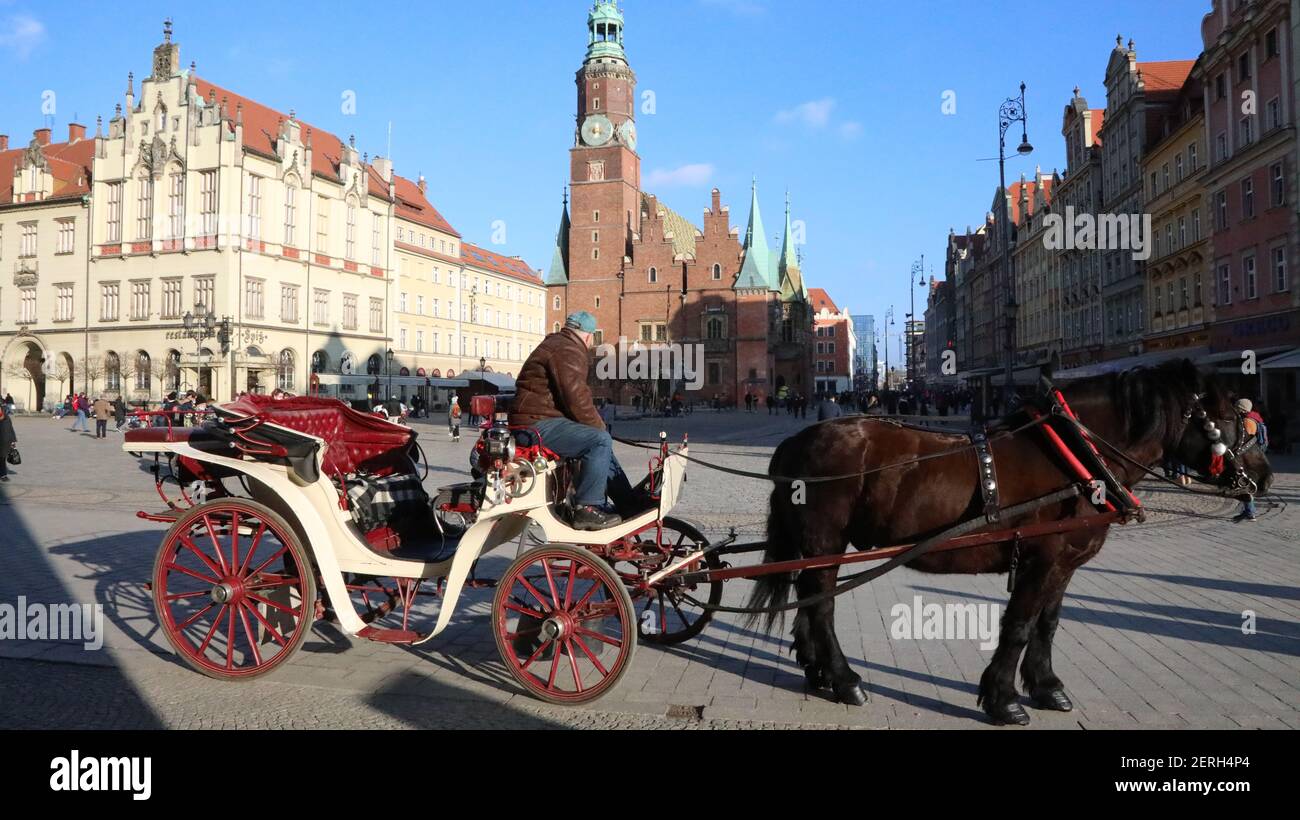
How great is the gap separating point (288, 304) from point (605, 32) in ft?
134

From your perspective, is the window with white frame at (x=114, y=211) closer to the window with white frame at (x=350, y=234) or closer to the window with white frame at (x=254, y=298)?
the window with white frame at (x=254, y=298)

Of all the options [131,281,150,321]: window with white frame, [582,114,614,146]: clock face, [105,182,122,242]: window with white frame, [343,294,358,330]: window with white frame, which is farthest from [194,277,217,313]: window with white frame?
[582,114,614,146]: clock face

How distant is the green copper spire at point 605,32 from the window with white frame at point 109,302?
42.9 m

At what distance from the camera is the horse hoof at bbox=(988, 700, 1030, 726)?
14.9 feet

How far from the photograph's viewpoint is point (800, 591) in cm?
518

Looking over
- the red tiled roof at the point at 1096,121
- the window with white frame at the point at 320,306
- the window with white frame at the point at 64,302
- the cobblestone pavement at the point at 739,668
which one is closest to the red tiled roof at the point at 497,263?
the window with white frame at the point at 320,306

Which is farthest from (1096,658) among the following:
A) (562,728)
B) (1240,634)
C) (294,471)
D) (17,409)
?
(17,409)

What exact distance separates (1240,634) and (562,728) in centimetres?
495

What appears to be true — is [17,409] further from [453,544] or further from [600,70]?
[453,544]

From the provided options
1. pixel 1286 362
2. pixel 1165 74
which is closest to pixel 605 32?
pixel 1165 74

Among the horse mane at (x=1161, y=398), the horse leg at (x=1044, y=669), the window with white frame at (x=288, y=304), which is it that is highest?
the window with white frame at (x=288, y=304)

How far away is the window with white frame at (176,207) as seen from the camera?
52.3 metres

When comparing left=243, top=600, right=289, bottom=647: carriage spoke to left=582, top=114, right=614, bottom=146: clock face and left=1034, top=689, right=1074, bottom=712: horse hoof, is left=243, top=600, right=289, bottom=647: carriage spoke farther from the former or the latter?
left=582, top=114, right=614, bottom=146: clock face

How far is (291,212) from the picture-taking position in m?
54.4
